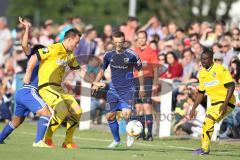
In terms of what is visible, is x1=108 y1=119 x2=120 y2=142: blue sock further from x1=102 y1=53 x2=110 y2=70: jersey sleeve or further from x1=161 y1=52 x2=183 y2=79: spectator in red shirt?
x1=161 y1=52 x2=183 y2=79: spectator in red shirt

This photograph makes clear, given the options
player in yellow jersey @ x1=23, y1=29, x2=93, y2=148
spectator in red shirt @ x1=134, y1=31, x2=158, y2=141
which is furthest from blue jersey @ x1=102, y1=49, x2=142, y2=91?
spectator in red shirt @ x1=134, y1=31, x2=158, y2=141

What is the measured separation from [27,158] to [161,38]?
1286cm

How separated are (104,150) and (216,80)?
247cm

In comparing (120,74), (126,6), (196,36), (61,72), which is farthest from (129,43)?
(126,6)

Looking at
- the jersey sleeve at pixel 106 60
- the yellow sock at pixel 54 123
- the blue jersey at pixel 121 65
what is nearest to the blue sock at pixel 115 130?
the blue jersey at pixel 121 65

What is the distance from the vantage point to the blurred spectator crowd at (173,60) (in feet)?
73.0

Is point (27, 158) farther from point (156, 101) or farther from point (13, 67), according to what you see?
point (13, 67)

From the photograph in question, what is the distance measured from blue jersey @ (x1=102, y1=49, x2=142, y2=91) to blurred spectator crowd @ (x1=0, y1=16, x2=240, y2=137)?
2.22 m

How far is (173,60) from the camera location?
2380cm

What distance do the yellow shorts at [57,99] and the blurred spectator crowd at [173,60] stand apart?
429 centimetres

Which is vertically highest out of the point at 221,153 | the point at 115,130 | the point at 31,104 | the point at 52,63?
the point at 52,63

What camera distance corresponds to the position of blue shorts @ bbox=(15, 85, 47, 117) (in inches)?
664

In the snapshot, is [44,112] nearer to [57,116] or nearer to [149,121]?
[57,116]

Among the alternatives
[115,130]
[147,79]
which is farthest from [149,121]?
[115,130]
